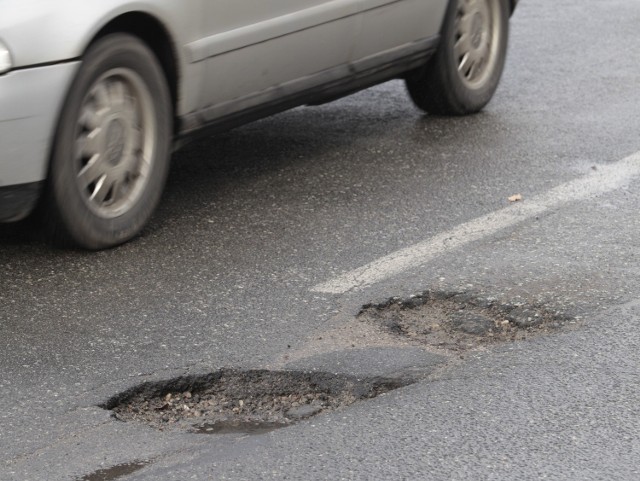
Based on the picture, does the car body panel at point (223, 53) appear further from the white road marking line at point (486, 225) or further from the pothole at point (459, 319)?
the pothole at point (459, 319)

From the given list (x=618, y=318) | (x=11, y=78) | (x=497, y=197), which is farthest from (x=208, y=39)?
(x=618, y=318)

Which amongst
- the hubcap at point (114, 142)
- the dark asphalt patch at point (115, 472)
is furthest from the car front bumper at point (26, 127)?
the dark asphalt patch at point (115, 472)

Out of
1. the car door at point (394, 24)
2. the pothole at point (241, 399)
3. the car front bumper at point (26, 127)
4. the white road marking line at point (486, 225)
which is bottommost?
the white road marking line at point (486, 225)

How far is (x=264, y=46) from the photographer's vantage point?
552cm

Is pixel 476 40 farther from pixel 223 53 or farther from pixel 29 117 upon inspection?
pixel 29 117

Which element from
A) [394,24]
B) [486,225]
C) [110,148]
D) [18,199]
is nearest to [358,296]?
[486,225]

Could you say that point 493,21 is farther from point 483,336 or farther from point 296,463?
point 296,463

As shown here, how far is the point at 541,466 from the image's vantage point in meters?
3.41

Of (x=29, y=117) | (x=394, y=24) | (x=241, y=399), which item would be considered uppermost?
(x=29, y=117)

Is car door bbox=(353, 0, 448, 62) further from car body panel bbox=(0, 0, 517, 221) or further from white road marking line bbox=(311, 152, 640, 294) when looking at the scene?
white road marking line bbox=(311, 152, 640, 294)

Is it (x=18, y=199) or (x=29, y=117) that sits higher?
(x=29, y=117)

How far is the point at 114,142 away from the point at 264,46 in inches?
33.0

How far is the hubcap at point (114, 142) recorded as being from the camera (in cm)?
497

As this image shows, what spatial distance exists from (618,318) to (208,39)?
6.65ft
